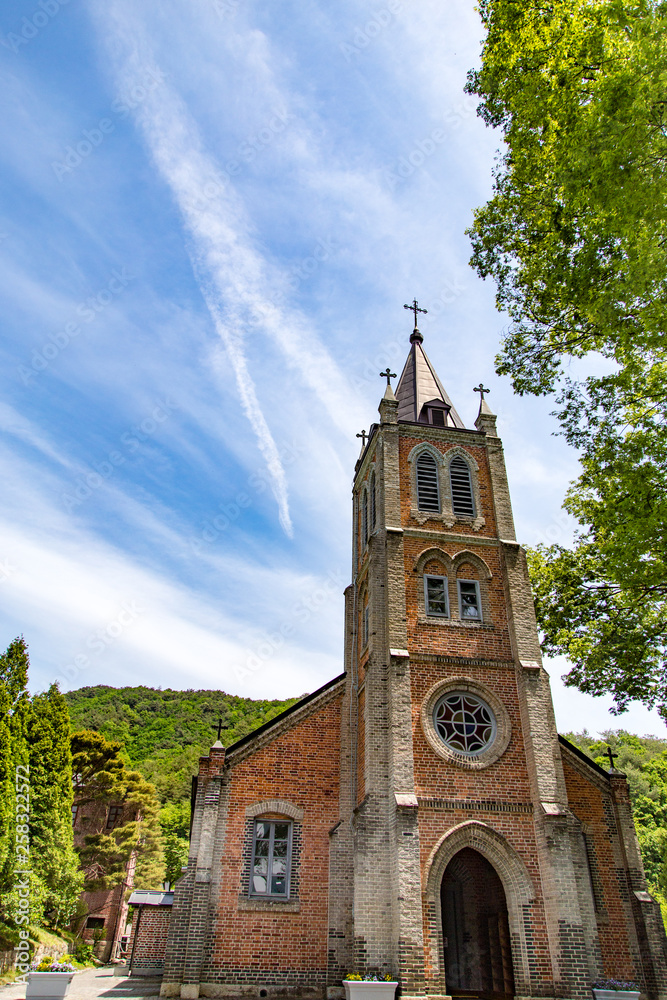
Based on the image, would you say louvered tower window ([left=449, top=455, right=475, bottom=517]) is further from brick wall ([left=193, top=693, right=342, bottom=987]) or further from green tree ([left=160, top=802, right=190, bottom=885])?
green tree ([left=160, top=802, right=190, bottom=885])

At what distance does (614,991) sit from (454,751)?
5.19 meters

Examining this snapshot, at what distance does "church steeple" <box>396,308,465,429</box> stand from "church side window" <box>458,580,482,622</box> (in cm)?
551

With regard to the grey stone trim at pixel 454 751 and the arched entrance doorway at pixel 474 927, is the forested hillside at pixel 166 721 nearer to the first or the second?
the arched entrance doorway at pixel 474 927

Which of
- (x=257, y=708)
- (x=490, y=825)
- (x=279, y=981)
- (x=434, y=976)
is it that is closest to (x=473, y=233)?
(x=490, y=825)

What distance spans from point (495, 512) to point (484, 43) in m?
11.4

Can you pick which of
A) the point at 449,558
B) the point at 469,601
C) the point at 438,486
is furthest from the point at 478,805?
the point at 438,486

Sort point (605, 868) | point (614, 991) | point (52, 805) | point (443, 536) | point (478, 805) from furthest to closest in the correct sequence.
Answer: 1. point (52, 805)
2. point (443, 536)
3. point (605, 868)
4. point (478, 805)
5. point (614, 991)

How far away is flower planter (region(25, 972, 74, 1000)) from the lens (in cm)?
1238

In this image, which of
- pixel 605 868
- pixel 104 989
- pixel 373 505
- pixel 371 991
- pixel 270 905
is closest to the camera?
pixel 371 991

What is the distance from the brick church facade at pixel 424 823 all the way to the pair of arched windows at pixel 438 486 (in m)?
0.13

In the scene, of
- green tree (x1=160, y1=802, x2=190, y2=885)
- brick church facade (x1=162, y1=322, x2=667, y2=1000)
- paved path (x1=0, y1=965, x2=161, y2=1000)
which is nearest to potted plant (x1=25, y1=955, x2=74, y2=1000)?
paved path (x1=0, y1=965, x2=161, y2=1000)

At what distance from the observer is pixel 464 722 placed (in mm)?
15672

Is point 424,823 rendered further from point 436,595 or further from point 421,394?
point 421,394

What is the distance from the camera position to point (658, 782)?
4766 centimetres
